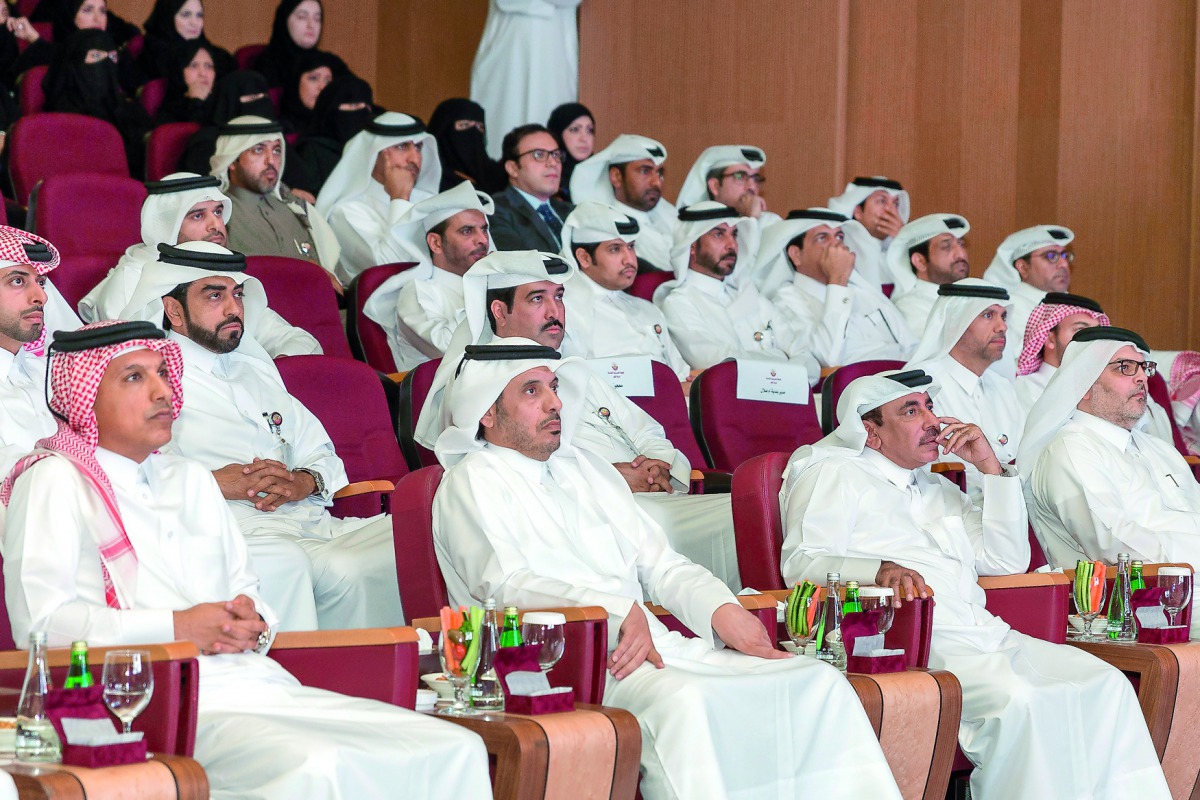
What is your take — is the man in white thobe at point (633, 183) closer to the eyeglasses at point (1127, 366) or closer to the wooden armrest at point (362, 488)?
the eyeglasses at point (1127, 366)

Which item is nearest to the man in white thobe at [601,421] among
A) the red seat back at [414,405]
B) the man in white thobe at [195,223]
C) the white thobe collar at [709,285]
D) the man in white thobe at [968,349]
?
the red seat back at [414,405]

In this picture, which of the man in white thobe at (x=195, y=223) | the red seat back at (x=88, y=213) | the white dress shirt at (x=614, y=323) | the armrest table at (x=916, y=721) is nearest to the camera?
the armrest table at (x=916, y=721)

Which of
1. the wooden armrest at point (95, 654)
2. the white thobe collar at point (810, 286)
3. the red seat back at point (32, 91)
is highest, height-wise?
the red seat back at point (32, 91)

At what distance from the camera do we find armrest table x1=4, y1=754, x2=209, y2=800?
7.40 ft

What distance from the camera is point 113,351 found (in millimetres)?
2953

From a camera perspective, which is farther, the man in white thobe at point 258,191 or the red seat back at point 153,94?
the red seat back at point 153,94

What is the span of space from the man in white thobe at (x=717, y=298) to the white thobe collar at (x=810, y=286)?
0.21 m

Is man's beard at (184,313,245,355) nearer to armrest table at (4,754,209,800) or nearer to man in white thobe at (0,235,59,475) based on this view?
man in white thobe at (0,235,59,475)

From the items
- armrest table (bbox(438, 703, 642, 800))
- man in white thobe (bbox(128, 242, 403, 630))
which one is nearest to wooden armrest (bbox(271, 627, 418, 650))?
armrest table (bbox(438, 703, 642, 800))

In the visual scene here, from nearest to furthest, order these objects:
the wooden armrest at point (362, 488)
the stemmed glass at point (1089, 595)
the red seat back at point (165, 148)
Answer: the stemmed glass at point (1089, 595) → the wooden armrest at point (362, 488) → the red seat back at point (165, 148)

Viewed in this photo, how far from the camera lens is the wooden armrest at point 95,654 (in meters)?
2.45

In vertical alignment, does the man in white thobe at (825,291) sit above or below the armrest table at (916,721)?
above

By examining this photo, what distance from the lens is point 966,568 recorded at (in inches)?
159

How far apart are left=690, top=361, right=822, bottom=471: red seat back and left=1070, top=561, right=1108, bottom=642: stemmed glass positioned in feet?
4.53
